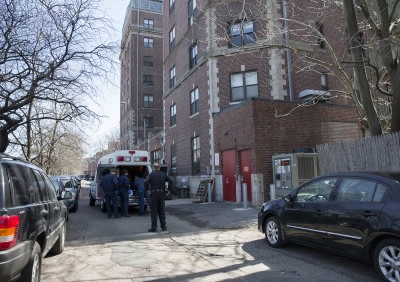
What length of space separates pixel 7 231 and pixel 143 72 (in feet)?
143

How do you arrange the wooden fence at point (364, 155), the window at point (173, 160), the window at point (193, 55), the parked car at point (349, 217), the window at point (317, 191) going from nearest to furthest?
the parked car at point (349, 217), the window at point (317, 191), the wooden fence at point (364, 155), the window at point (193, 55), the window at point (173, 160)

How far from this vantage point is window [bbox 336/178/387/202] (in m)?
5.40

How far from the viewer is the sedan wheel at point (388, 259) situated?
488 cm

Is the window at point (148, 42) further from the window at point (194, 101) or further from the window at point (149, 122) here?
the window at point (194, 101)

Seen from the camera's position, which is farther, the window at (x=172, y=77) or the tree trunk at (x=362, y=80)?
the window at (x=172, y=77)

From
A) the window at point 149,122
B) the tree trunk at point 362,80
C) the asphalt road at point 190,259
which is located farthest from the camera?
the window at point 149,122

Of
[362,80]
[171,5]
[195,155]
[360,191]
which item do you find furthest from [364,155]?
[171,5]

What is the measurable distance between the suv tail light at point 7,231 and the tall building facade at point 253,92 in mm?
11442

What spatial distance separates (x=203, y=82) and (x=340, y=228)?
1603 cm

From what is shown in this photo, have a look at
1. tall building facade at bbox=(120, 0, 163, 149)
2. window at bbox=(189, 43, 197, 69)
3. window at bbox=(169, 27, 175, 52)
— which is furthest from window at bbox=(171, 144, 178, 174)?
tall building facade at bbox=(120, 0, 163, 149)

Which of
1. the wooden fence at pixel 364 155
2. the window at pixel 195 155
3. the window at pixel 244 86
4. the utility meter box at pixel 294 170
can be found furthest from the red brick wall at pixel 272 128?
the window at pixel 195 155

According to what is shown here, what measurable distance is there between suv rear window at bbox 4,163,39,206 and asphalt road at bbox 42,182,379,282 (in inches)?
63.0

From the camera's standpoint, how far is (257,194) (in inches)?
597

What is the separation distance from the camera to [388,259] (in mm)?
5008
